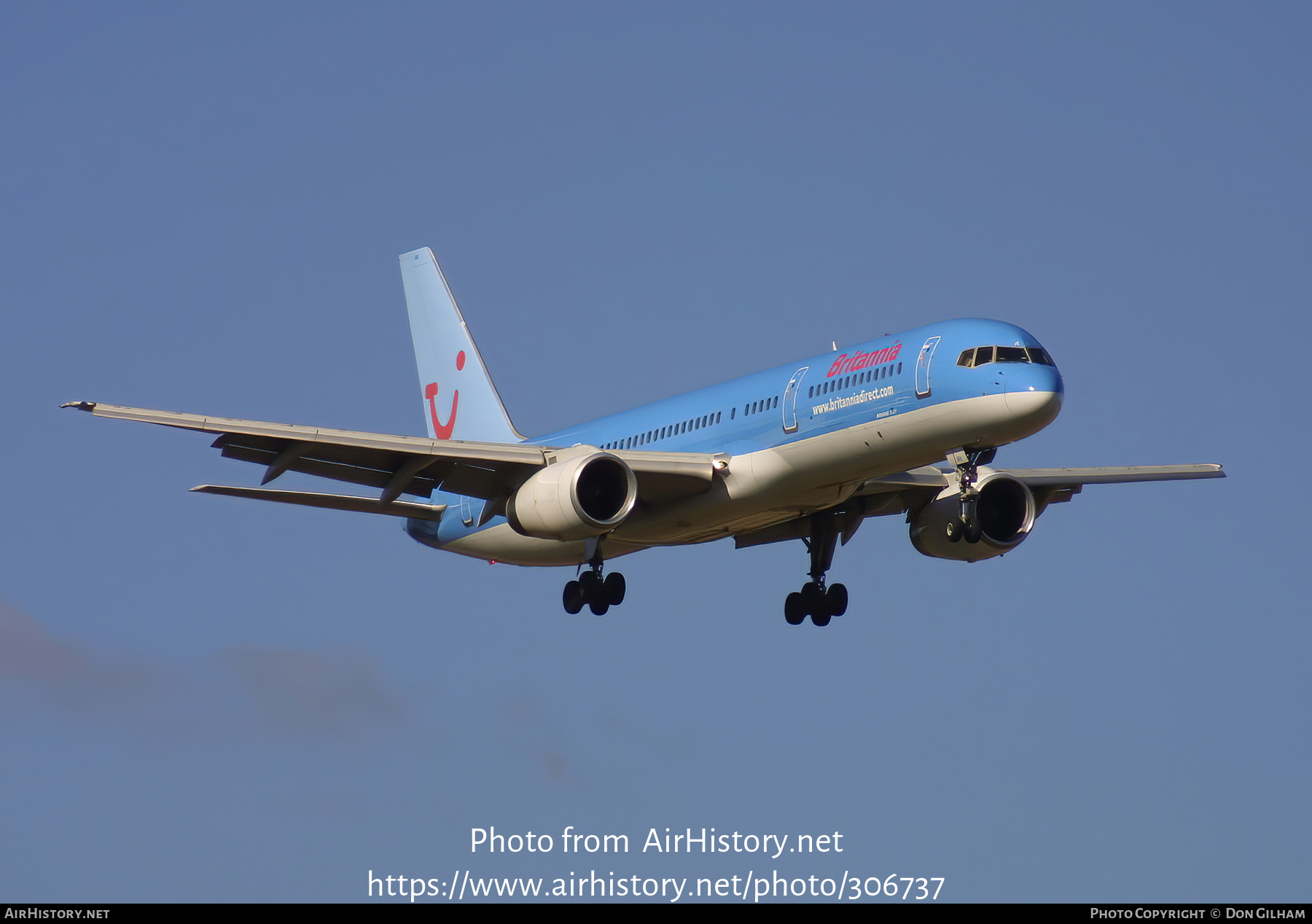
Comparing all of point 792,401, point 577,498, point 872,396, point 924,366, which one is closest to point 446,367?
point 577,498

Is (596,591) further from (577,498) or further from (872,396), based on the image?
(872,396)

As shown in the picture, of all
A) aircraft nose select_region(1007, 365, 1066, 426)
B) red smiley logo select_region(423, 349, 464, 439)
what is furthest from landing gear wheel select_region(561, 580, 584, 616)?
aircraft nose select_region(1007, 365, 1066, 426)

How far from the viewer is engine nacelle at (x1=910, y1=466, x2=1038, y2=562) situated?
123ft

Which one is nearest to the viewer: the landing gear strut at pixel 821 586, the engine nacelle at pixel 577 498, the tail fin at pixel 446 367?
the engine nacelle at pixel 577 498

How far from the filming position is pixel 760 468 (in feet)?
112

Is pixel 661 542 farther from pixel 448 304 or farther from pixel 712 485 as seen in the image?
pixel 448 304

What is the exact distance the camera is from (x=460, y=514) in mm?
40531

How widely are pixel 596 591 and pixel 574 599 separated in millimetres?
631

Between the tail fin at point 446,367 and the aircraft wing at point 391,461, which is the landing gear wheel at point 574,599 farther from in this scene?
the tail fin at point 446,367

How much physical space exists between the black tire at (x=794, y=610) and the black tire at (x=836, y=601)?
61cm

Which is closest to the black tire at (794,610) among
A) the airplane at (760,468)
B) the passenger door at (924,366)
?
the airplane at (760,468)

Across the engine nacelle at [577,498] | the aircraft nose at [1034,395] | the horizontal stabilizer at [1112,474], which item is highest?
the horizontal stabilizer at [1112,474]

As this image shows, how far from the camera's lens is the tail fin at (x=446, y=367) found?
4600 cm

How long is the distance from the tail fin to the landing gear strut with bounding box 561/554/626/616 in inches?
293
